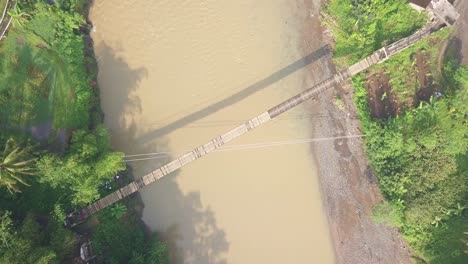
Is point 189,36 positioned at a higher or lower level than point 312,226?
higher

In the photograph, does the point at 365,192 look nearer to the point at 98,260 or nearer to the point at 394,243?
the point at 394,243

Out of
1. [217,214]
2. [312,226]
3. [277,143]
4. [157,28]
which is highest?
[157,28]

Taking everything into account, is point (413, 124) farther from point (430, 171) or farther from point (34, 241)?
point (34, 241)

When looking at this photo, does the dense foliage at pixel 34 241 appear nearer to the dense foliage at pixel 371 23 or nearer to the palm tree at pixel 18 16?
the palm tree at pixel 18 16

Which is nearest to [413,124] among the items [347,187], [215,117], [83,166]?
[347,187]

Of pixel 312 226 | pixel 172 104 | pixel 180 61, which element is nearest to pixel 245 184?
pixel 312 226

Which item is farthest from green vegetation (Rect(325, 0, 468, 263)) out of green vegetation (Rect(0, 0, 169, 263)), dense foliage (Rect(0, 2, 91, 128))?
dense foliage (Rect(0, 2, 91, 128))
